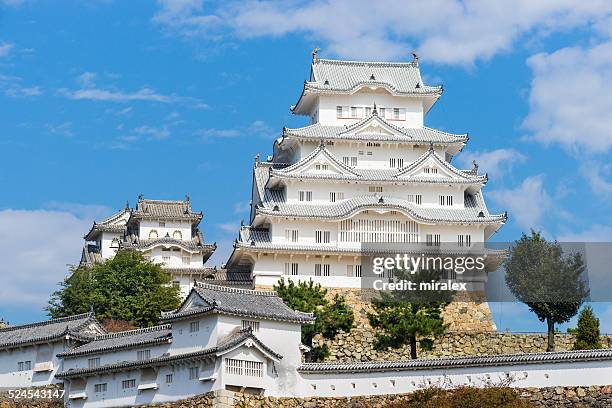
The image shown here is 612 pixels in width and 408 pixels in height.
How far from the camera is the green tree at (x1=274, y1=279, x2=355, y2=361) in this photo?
171 feet

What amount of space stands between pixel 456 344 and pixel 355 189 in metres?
11.5

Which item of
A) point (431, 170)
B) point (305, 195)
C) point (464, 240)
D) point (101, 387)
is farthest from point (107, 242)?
point (101, 387)

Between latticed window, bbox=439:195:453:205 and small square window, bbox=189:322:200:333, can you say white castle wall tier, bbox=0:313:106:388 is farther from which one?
latticed window, bbox=439:195:453:205

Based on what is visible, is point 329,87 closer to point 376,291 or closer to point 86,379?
point 376,291

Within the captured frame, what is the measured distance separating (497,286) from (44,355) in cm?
2271

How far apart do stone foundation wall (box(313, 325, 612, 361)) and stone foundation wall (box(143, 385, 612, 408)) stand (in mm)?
9634

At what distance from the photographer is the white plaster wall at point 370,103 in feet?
231

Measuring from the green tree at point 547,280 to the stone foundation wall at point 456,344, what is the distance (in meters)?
1.42

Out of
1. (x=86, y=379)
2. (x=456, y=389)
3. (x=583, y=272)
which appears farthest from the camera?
(x=583, y=272)

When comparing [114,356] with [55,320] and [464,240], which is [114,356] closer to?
[55,320]

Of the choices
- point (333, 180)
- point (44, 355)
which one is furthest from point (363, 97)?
point (44, 355)

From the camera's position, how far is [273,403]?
1849 inches

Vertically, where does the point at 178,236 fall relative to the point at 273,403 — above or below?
above

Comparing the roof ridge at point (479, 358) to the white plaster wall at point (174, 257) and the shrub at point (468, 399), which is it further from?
the white plaster wall at point (174, 257)
